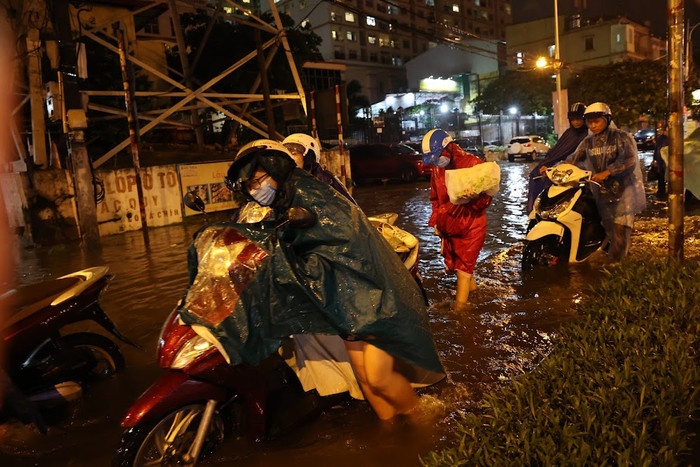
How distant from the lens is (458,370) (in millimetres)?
3967

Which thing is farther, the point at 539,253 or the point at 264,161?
the point at 539,253

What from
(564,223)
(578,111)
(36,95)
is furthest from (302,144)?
(36,95)

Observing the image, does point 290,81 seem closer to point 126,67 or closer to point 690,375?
point 126,67

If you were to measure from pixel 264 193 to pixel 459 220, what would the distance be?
2718 millimetres

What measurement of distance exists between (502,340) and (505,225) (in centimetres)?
573

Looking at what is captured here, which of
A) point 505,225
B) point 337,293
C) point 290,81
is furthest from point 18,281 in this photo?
point 290,81

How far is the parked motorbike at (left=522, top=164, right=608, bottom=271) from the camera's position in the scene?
621 cm

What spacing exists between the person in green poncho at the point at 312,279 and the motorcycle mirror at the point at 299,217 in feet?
0.43

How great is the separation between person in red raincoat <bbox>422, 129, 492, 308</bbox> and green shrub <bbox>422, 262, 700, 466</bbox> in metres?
1.90

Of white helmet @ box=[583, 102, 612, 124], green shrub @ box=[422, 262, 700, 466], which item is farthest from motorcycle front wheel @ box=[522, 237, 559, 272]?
green shrub @ box=[422, 262, 700, 466]

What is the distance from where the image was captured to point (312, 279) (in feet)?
8.34

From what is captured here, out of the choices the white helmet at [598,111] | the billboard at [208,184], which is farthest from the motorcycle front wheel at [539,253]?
the billboard at [208,184]

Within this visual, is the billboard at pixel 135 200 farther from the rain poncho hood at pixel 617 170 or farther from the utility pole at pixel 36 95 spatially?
the rain poncho hood at pixel 617 170

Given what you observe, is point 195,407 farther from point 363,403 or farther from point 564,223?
point 564,223
